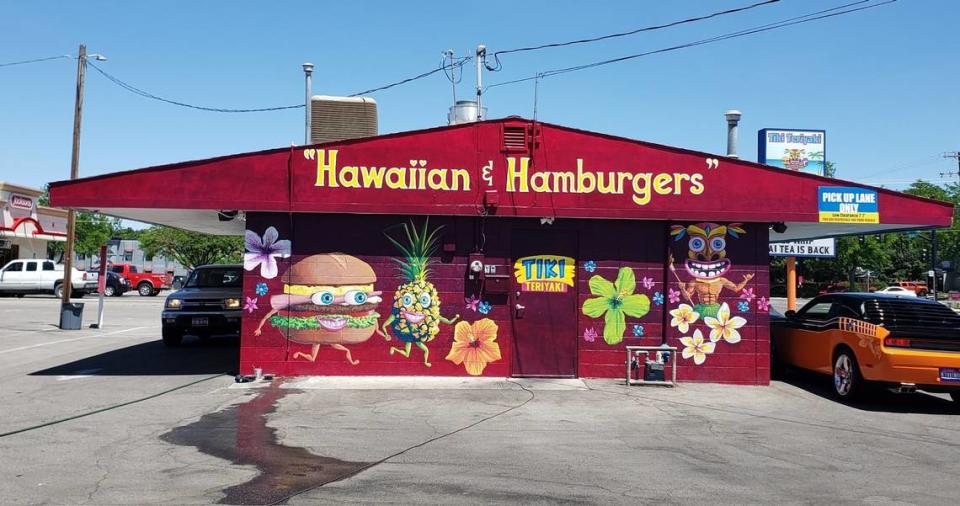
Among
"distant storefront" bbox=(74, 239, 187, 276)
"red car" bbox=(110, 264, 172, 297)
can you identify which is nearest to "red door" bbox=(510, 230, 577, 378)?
"red car" bbox=(110, 264, 172, 297)

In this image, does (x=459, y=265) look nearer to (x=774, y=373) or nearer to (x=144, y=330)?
(x=774, y=373)

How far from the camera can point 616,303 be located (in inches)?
453

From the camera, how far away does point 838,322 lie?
10688 mm

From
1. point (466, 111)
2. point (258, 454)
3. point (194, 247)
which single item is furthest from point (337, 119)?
point (194, 247)

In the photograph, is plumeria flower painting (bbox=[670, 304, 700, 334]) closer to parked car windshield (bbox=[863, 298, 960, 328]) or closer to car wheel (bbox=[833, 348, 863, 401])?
car wheel (bbox=[833, 348, 863, 401])

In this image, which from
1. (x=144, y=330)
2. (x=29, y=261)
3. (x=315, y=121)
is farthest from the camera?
(x=29, y=261)

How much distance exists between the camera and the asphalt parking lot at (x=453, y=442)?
5.73m

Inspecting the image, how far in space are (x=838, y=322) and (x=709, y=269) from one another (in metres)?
2.05

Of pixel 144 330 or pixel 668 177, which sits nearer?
pixel 668 177

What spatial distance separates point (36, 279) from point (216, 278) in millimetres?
25341

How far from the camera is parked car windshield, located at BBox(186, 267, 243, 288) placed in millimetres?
16078

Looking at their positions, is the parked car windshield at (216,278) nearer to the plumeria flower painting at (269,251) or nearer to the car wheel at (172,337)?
the car wheel at (172,337)

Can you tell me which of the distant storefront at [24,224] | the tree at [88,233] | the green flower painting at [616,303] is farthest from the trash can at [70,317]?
the tree at [88,233]

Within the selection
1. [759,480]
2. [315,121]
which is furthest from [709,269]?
[315,121]
